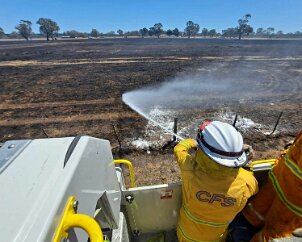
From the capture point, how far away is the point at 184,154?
2328 millimetres

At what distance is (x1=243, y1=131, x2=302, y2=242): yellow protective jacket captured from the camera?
2.16 meters

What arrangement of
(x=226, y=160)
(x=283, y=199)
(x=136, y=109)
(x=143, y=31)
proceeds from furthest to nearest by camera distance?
1. (x=143, y=31)
2. (x=136, y=109)
3. (x=283, y=199)
4. (x=226, y=160)

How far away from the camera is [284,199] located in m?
2.27

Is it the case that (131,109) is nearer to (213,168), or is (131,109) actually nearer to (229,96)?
(229,96)

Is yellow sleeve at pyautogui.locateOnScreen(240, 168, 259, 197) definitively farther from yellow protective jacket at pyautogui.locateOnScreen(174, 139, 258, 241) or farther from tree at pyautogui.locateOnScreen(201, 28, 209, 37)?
tree at pyautogui.locateOnScreen(201, 28, 209, 37)

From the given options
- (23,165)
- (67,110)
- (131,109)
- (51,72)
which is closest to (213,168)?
(23,165)

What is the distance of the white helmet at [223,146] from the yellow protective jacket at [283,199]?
68 centimetres

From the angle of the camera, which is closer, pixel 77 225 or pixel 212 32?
pixel 77 225

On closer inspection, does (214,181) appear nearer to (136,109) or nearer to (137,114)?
(137,114)

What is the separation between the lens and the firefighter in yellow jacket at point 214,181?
1844 millimetres

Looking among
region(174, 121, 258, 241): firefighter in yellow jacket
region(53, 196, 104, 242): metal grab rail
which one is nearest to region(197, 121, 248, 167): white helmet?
region(174, 121, 258, 241): firefighter in yellow jacket

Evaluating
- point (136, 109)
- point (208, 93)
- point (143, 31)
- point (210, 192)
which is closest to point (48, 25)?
point (143, 31)

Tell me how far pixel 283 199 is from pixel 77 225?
2.19 metres

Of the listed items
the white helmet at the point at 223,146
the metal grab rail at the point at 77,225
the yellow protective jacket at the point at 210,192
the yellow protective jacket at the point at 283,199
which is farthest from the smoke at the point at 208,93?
the metal grab rail at the point at 77,225
